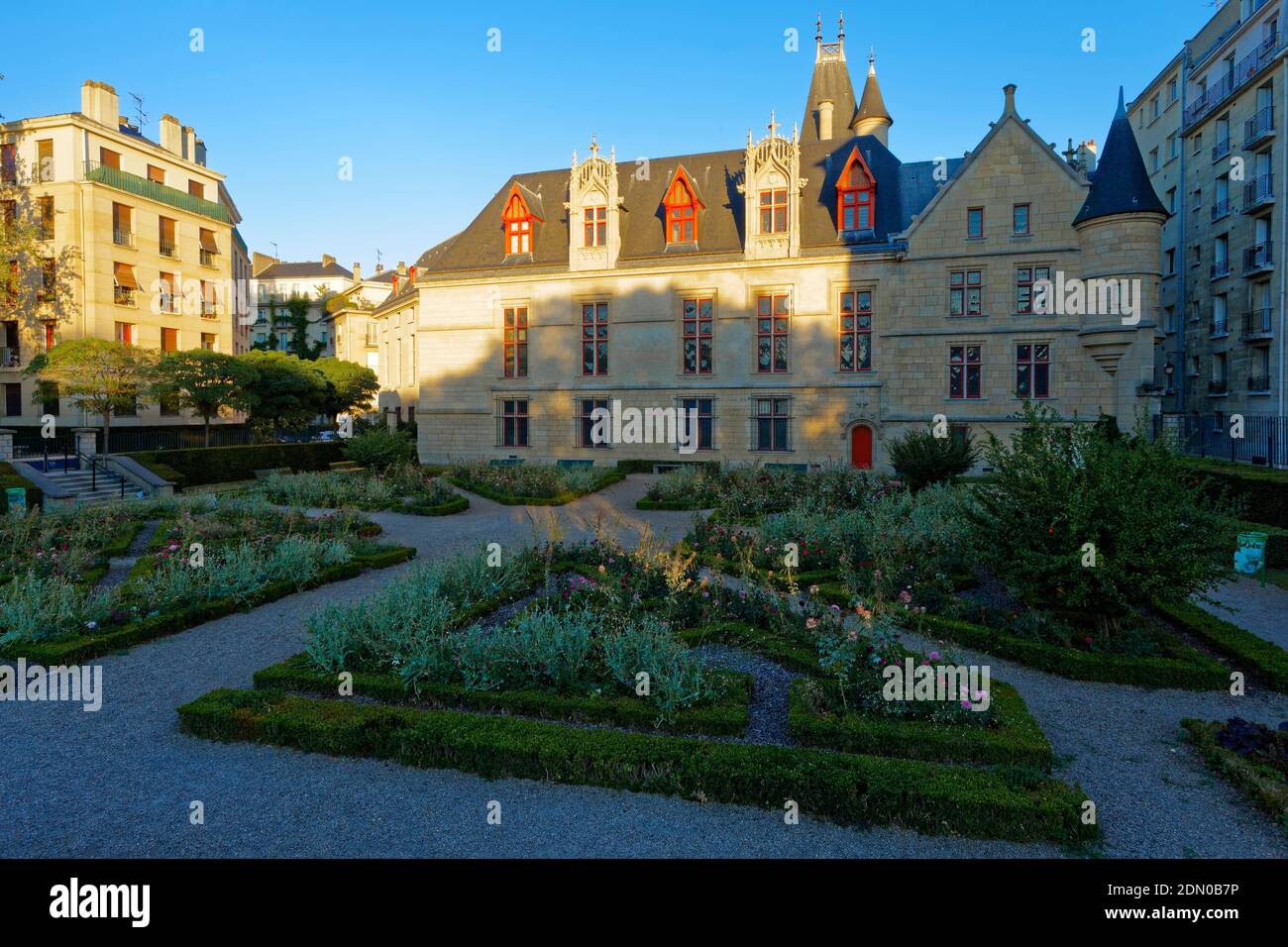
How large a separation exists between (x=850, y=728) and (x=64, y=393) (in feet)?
101

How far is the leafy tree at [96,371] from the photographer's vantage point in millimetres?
24875

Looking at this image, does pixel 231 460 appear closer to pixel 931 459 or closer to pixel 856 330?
pixel 856 330

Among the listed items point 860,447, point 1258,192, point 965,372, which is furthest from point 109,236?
point 1258,192

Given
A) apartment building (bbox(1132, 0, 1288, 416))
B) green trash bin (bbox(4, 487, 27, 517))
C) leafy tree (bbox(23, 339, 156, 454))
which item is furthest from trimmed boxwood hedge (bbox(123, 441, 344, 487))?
apartment building (bbox(1132, 0, 1288, 416))

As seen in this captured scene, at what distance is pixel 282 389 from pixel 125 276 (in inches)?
469

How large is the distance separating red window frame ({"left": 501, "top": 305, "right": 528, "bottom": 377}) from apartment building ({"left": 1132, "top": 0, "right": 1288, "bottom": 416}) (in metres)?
28.3

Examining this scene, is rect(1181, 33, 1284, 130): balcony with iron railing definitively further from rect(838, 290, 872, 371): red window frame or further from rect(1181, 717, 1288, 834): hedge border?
rect(1181, 717, 1288, 834): hedge border

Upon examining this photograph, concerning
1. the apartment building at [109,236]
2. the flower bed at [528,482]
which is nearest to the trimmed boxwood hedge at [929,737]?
the flower bed at [528,482]

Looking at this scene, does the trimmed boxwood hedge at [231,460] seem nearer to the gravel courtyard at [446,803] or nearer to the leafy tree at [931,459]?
the gravel courtyard at [446,803]

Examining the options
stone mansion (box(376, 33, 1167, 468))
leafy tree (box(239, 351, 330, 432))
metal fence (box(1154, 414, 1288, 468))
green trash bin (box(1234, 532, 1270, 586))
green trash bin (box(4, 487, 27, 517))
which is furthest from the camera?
leafy tree (box(239, 351, 330, 432))

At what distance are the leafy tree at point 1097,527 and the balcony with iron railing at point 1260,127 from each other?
2953 centimetres

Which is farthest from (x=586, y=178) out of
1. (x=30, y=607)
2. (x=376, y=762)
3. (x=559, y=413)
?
(x=376, y=762)

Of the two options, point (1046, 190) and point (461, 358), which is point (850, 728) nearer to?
point (1046, 190)

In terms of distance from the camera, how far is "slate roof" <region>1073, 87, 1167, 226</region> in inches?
882
